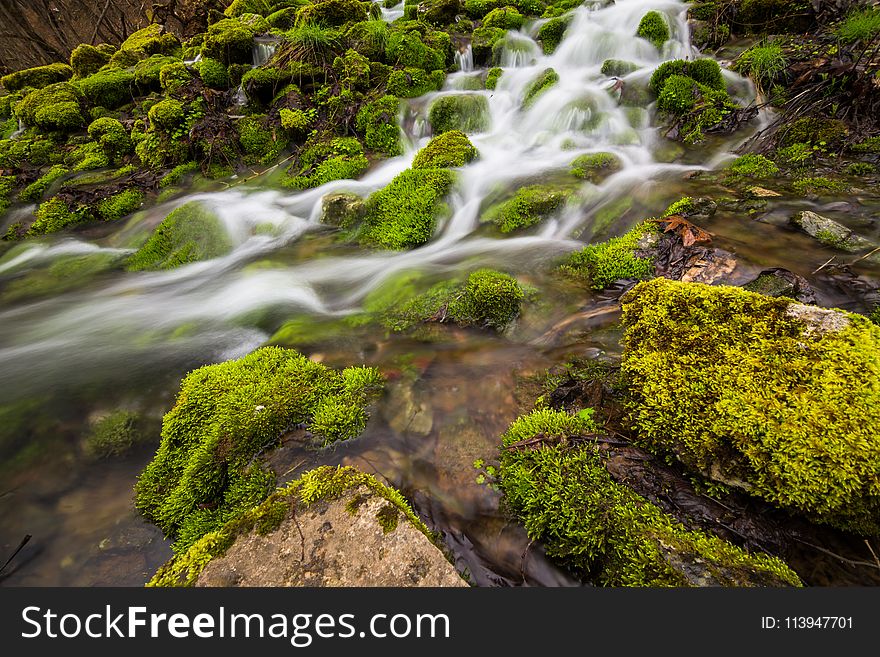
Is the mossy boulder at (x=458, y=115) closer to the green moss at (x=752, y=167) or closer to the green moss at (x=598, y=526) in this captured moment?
the green moss at (x=752, y=167)

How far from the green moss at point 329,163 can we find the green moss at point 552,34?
7075 millimetres

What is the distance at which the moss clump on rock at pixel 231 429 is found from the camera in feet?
7.97

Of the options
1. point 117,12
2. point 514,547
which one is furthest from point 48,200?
point 117,12

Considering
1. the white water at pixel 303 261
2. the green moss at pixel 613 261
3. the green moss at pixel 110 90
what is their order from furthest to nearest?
the green moss at pixel 110 90 < the white water at pixel 303 261 < the green moss at pixel 613 261

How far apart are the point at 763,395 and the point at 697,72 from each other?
9.07m

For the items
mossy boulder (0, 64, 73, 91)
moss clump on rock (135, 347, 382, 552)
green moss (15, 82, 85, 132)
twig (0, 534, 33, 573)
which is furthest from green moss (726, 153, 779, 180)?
mossy boulder (0, 64, 73, 91)

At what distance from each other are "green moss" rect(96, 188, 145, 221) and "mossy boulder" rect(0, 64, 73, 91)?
12484 mm

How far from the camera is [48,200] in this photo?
8500mm

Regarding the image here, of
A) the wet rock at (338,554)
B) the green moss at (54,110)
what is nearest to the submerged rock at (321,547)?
the wet rock at (338,554)

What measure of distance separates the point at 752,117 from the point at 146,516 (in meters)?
10.5

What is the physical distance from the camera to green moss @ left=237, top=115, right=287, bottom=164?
8.98m

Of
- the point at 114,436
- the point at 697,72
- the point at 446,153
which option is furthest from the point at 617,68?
the point at 114,436

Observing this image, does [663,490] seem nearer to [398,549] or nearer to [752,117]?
[398,549]

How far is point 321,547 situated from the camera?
1.88 meters
